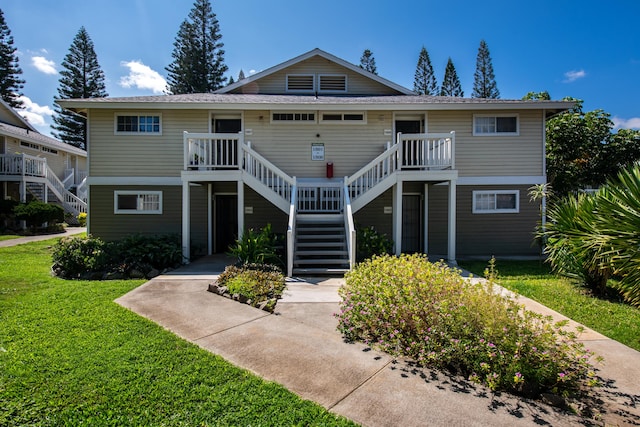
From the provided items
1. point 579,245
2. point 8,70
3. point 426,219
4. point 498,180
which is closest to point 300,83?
point 426,219

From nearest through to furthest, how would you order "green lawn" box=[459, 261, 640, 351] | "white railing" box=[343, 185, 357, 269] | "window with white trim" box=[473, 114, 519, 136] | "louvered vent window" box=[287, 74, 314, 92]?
"green lawn" box=[459, 261, 640, 351] < "white railing" box=[343, 185, 357, 269] < "window with white trim" box=[473, 114, 519, 136] < "louvered vent window" box=[287, 74, 314, 92]

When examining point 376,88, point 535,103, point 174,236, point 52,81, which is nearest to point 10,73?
point 52,81

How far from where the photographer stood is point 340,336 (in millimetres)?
4129

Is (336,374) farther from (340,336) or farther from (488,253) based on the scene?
(488,253)

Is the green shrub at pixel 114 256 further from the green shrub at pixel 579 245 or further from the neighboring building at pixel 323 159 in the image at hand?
the green shrub at pixel 579 245

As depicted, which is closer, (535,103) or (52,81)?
(535,103)

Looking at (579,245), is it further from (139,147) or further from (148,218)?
(139,147)

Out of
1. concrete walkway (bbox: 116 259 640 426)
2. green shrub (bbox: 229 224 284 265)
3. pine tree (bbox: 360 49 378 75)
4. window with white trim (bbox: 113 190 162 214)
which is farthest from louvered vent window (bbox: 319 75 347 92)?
pine tree (bbox: 360 49 378 75)

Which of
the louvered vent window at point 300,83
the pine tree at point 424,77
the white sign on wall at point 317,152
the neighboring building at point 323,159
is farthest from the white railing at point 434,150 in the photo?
the pine tree at point 424,77

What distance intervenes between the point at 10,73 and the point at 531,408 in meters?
41.2

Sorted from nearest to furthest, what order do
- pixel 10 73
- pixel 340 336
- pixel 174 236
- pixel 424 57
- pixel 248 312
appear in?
pixel 340 336 < pixel 248 312 < pixel 174 236 < pixel 10 73 < pixel 424 57

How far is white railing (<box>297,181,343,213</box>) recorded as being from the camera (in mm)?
9727

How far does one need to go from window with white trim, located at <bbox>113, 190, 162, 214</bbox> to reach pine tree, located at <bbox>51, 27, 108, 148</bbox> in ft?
79.0

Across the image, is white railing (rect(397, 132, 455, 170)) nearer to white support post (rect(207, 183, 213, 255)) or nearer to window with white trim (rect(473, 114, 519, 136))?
window with white trim (rect(473, 114, 519, 136))
